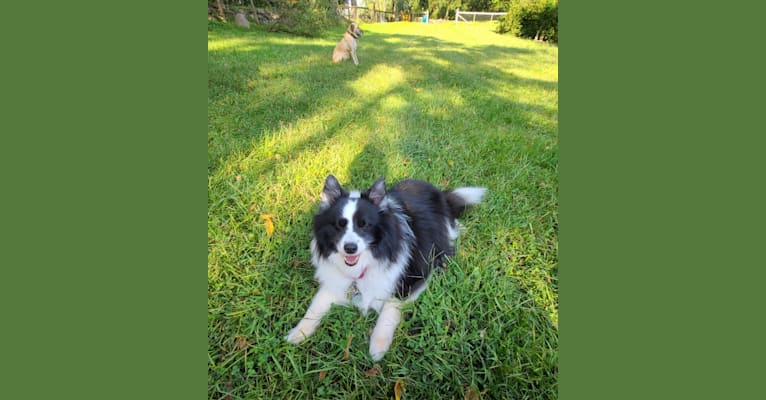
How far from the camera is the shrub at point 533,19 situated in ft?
7.01

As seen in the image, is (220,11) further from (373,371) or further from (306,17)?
(373,371)

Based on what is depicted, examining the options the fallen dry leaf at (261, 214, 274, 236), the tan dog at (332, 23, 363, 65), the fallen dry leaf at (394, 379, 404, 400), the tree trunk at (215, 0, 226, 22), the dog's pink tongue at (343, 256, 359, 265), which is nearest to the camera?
the fallen dry leaf at (394, 379, 404, 400)

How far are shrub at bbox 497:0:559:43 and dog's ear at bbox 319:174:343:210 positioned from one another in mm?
1787

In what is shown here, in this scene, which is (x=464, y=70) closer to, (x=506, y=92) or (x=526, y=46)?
(x=506, y=92)

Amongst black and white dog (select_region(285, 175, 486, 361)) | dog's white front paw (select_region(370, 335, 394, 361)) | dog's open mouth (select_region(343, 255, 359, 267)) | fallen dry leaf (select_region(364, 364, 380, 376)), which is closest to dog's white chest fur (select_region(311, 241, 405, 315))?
black and white dog (select_region(285, 175, 486, 361))

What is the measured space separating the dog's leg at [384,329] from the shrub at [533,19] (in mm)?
2120

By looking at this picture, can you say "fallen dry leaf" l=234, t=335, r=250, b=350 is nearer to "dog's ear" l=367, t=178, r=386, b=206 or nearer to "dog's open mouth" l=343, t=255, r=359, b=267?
"dog's open mouth" l=343, t=255, r=359, b=267

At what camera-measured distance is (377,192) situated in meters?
2.00

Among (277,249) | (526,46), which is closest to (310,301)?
(277,249)

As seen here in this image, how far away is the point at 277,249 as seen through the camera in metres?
2.32

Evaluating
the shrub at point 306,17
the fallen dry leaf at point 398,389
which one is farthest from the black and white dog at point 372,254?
the shrub at point 306,17

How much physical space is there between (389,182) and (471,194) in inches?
28.7

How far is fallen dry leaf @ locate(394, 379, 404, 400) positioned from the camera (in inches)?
65.3

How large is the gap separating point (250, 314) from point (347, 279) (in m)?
0.63
